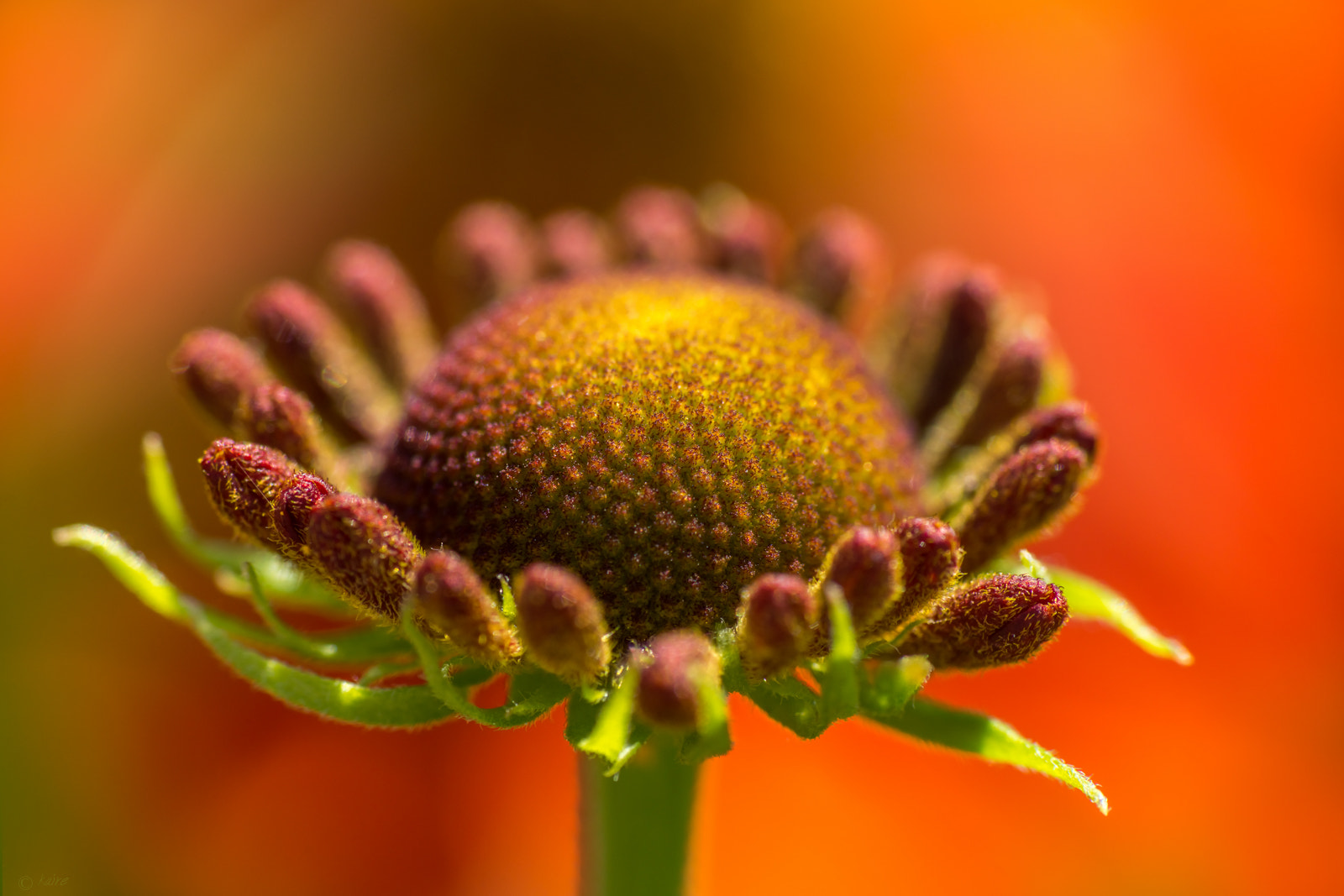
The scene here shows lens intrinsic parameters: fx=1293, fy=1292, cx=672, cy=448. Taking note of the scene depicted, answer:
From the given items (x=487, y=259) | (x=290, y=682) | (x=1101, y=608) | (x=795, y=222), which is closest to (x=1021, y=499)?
(x=1101, y=608)

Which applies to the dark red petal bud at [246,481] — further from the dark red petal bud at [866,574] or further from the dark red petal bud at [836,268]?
the dark red petal bud at [836,268]

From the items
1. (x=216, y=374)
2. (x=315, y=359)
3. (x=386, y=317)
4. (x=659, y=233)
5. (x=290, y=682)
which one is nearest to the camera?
(x=290, y=682)

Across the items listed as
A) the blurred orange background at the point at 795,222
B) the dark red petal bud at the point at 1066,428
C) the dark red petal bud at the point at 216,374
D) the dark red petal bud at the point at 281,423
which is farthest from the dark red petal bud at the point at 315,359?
the blurred orange background at the point at 795,222

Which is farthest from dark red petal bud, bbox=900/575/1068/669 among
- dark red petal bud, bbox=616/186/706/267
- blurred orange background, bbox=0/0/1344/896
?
blurred orange background, bbox=0/0/1344/896

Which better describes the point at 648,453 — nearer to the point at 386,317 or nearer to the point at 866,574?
the point at 866,574

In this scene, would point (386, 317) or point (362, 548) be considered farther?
point (386, 317)

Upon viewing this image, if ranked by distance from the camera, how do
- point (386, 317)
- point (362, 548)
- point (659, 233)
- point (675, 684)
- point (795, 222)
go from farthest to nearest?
point (795, 222), point (659, 233), point (386, 317), point (362, 548), point (675, 684)
